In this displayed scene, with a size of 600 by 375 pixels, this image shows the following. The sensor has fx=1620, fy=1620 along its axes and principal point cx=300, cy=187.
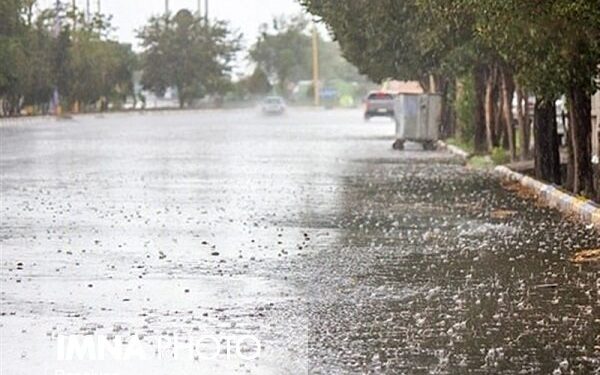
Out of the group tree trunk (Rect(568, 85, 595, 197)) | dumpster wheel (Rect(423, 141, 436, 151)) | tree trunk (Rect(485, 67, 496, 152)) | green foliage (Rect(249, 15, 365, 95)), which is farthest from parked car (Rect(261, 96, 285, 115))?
tree trunk (Rect(568, 85, 595, 197))

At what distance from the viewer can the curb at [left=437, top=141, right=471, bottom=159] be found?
40862 mm

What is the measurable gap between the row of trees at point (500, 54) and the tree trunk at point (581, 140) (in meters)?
0.01

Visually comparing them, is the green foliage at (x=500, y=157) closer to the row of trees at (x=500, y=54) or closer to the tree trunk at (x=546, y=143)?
the row of trees at (x=500, y=54)

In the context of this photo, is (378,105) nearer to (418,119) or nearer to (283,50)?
(418,119)

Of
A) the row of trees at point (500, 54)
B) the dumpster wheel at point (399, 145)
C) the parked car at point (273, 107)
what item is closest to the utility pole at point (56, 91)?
the parked car at point (273, 107)

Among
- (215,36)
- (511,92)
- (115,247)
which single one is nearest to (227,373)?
(115,247)

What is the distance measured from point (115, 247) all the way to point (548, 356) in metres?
7.69

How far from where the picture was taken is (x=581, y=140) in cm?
2364

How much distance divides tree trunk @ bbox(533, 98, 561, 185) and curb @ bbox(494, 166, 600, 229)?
0.30 meters

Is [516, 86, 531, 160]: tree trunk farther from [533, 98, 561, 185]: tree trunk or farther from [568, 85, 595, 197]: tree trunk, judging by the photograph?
[568, 85, 595, 197]: tree trunk

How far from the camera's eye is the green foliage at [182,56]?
12900 cm

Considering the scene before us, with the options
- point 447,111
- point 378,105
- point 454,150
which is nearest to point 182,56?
point 378,105

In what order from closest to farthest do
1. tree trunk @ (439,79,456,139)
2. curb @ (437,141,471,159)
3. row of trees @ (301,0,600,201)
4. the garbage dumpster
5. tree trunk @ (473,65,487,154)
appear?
row of trees @ (301,0,600,201) → tree trunk @ (473,65,487,154) → curb @ (437,141,471,159) → the garbage dumpster → tree trunk @ (439,79,456,139)

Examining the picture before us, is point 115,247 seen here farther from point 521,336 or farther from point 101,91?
point 101,91
